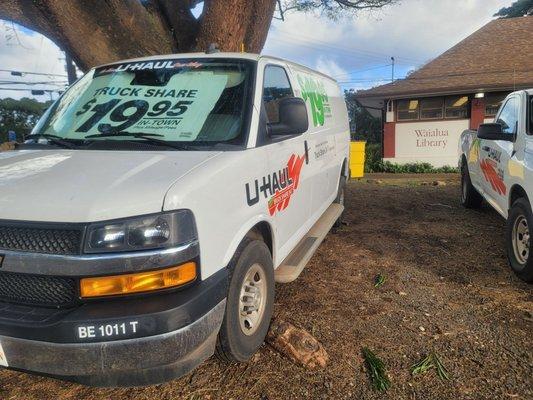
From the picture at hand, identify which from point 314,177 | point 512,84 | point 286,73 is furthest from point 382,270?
point 512,84

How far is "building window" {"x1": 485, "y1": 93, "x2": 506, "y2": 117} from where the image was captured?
52.4 feet

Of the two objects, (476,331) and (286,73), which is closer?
(476,331)

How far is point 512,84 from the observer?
14.7 m

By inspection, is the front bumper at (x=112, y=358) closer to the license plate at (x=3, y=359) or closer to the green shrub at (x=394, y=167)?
the license plate at (x=3, y=359)

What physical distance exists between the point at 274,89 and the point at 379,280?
2152 mm

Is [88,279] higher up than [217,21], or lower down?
lower down

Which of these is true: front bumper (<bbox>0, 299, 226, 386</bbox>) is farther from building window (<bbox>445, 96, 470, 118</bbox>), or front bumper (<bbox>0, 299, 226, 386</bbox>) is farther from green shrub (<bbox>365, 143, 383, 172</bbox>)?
building window (<bbox>445, 96, 470, 118</bbox>)

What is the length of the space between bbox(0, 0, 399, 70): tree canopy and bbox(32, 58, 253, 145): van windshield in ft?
10.0

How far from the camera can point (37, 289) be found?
84.7 inches

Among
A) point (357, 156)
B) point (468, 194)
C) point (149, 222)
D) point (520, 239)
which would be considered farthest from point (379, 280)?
point (357, 156)

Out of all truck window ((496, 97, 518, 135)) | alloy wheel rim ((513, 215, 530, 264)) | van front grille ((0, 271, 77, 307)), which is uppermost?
truck window ((496, 97, 518, 135))

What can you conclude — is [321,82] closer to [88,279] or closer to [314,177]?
[314,177]

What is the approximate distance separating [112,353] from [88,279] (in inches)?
14.1

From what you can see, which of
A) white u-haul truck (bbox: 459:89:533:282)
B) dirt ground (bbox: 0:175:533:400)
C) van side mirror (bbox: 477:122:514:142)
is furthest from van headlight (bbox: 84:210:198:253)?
van side mirror (bbox: 477:122:514:142)
